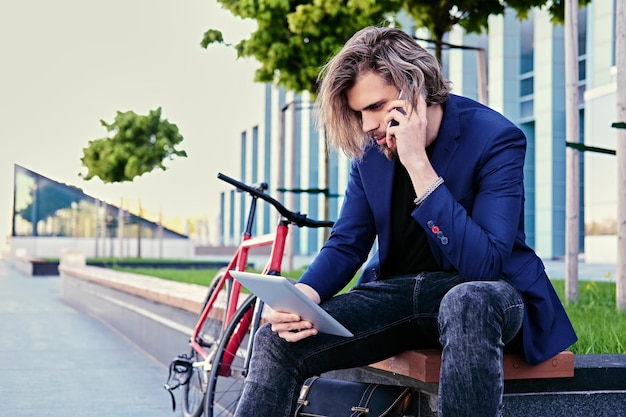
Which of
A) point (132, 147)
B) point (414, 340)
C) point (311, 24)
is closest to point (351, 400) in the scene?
point (414, 340)

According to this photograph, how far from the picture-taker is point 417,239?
9.70ft

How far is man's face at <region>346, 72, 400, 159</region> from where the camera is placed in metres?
2.78

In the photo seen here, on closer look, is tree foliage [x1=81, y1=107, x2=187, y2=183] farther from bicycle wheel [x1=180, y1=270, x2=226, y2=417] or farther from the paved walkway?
bicycle wheel [x1=180, y1=270, x2=226, y2=417]

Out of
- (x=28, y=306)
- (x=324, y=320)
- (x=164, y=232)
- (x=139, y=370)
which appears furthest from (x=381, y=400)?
(x=164, y=232)

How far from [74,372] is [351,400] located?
497 cm

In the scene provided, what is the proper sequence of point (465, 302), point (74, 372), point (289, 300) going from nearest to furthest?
point (465, 302), point (289, 300), point (74, 372)

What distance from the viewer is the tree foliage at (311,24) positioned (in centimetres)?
1051

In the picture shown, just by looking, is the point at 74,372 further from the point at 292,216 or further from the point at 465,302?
the point at 465,302

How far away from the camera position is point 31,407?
5676 mm

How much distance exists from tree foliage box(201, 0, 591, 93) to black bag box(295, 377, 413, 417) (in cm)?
775

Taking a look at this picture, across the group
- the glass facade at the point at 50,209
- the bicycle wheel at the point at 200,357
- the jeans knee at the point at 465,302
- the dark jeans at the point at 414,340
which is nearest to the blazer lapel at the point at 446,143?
the dark jeans at the point at 414,340

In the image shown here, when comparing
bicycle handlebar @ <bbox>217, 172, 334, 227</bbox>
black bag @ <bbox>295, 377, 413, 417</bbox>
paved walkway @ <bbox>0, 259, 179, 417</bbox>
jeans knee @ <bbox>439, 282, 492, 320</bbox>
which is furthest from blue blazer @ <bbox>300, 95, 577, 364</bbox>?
paved walkway @ <bbox>0, 259, 179, 417</bbox>

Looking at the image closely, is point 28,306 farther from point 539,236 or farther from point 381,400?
point 539,236

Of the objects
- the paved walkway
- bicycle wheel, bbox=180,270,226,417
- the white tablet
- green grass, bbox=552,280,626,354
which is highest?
the white tablet
